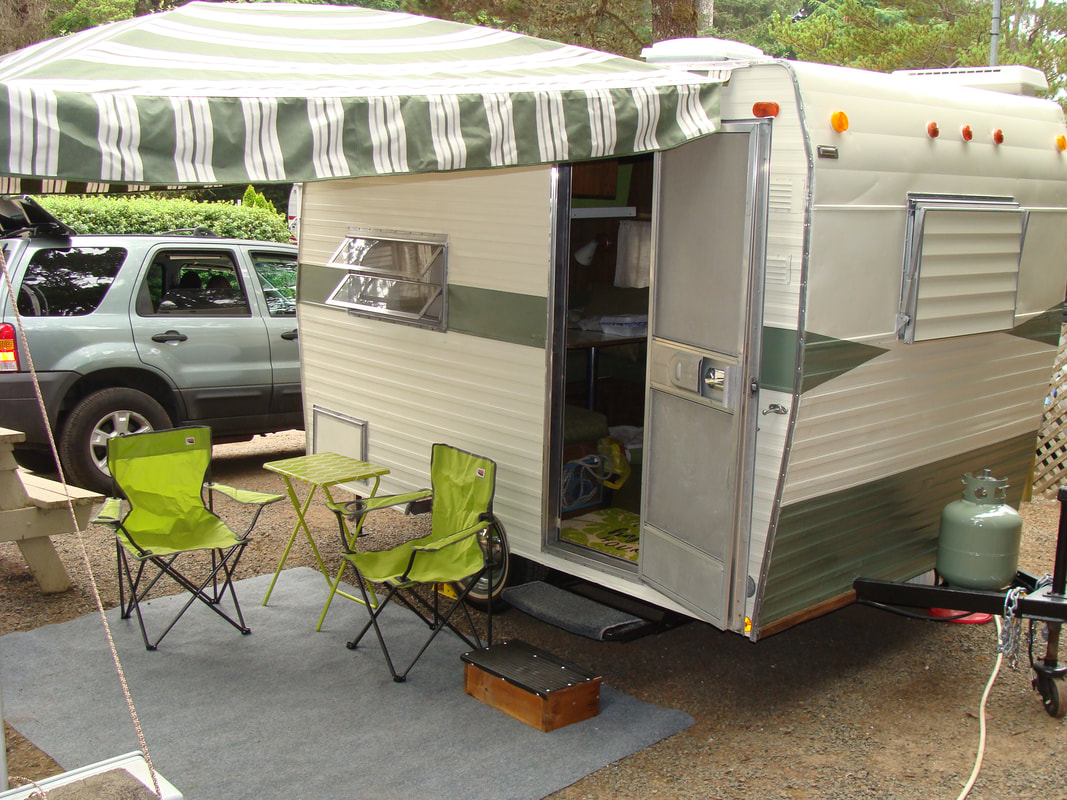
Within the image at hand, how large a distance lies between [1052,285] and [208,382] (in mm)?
4915

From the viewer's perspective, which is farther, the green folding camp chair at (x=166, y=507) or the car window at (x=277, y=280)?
the car window at (x=277, y=280)

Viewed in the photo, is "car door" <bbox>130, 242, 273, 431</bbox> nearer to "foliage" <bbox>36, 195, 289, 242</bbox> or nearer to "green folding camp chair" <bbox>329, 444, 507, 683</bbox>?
"green folding camp chair" <bbox>329, 444, 507, 683</bbox>

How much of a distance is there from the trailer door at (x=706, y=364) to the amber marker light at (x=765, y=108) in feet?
0.15

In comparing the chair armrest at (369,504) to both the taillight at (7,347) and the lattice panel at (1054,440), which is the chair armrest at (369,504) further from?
the lattice panel at (1054,440)

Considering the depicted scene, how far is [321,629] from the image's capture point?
14.9 ft

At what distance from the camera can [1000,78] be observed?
15.3 feet

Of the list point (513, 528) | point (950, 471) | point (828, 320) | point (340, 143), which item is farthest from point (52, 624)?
point (950, 471)

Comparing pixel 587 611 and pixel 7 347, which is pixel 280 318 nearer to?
pixel 7 347

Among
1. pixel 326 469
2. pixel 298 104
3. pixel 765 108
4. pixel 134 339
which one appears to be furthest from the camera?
pixel 134 339

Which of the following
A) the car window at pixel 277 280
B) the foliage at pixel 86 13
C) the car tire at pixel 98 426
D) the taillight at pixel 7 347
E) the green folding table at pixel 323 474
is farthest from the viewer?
the foliage at pixel 86 13

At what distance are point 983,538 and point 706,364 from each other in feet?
→ 4.42

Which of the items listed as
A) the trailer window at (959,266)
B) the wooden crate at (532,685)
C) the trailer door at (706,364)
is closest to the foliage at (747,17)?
the trailer window at (959,266)

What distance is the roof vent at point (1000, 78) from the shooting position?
4629mm

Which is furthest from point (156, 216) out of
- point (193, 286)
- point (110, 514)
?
point (110, 514)
